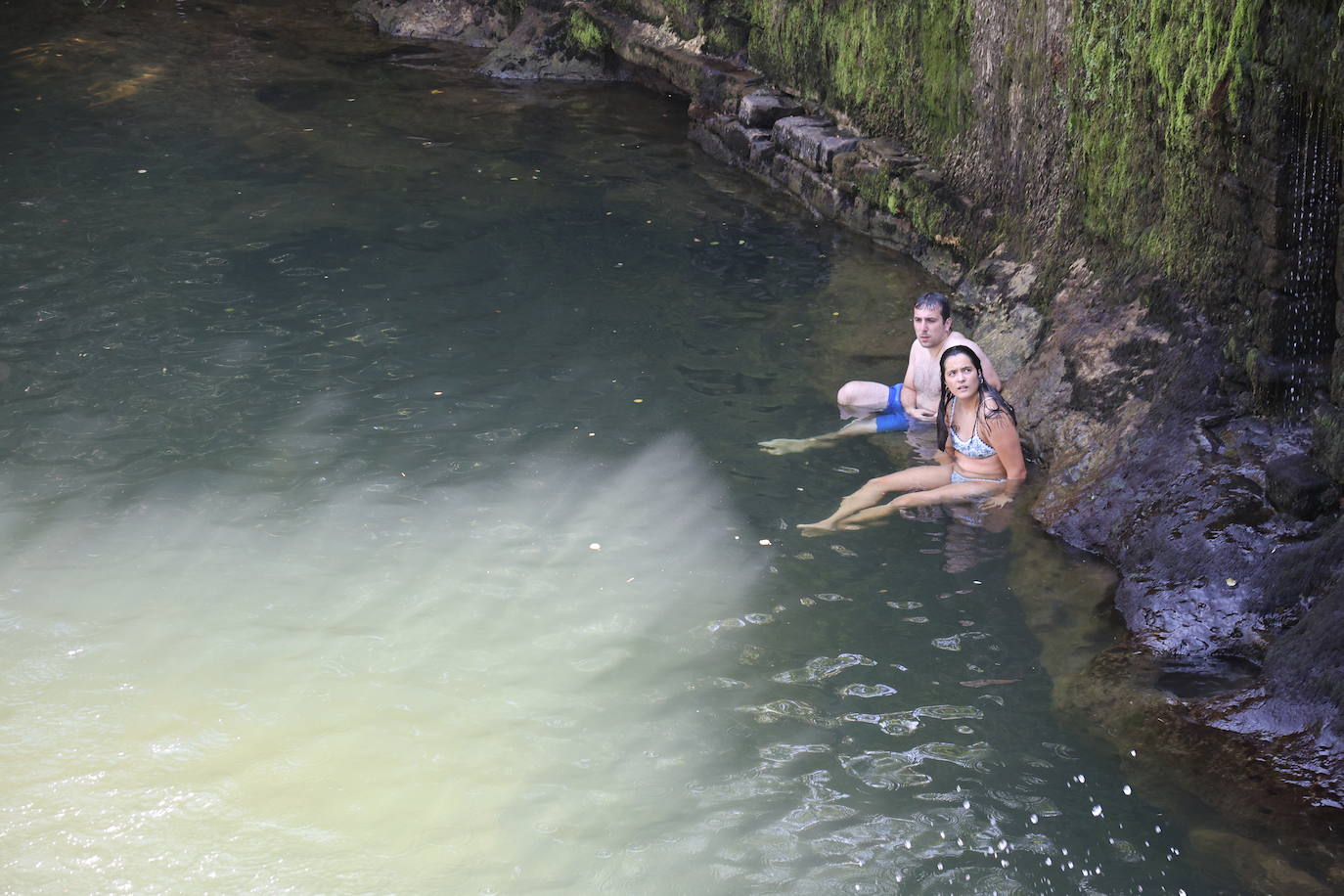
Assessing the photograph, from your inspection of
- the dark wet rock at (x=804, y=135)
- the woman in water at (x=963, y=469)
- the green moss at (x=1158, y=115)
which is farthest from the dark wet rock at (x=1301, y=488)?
the dark wet rock at (x=804, y=135)

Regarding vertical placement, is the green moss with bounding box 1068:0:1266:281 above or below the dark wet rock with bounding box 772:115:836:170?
above

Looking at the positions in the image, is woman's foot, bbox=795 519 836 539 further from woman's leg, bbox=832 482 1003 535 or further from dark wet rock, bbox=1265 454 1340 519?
dark wet rock, bbox=1265 454 1340 519

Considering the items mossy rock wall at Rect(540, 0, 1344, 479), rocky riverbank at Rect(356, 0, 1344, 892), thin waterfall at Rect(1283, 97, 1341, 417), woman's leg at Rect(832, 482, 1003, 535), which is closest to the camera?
rocky riverbank at Rect(356, 0, 1344, 892)

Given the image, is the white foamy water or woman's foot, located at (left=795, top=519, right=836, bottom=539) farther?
woman's foot, located at (left=795, top=519, right=836, bottom=539)

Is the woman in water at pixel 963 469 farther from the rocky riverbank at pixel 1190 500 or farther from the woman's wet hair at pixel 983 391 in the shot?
the rocky riverbank at pixel 1190 500

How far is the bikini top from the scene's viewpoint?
268 inches

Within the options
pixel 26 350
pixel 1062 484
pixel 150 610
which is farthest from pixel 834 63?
pixel 150 610

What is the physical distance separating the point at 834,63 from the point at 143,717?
357 inches

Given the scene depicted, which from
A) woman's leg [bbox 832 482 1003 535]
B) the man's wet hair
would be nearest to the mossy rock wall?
the man's wet hair

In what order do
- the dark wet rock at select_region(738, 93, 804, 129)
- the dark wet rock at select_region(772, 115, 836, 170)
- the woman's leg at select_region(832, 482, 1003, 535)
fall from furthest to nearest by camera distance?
the dark wet rock at select_region(738, 93, 804, 129) < the dark wet rock at select_region(772, 115, 836, 170) < the woman's leg at select_region(832, 482, 1003, 535)

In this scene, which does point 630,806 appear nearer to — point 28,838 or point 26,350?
point 28,838

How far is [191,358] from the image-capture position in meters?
8.35

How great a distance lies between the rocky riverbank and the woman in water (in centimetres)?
32

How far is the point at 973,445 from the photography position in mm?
6852
